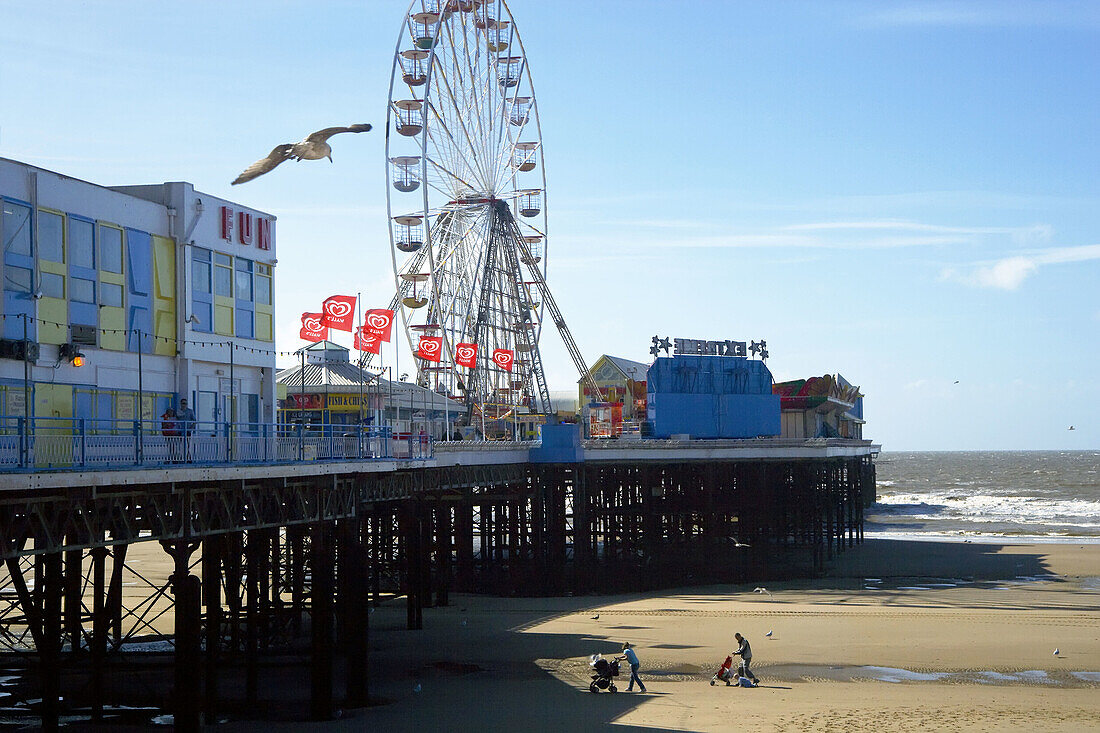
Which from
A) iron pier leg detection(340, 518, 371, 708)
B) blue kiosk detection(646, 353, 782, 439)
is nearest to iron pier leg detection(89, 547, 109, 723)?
iron pier leg detection(340, 518, 371, 708)

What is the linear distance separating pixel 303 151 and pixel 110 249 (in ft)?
15.6

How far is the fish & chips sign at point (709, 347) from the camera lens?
5541 centimetres

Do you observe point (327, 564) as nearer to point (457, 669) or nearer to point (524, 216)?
point (457, 669)

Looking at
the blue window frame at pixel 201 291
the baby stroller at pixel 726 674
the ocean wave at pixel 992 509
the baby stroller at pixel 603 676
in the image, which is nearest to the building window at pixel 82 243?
the blue window frame at pixel 201 291

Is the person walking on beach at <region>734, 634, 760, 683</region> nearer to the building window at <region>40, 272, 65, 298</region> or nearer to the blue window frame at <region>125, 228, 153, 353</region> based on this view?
the blue window frame at <region>125, 228, 153, 353</region>

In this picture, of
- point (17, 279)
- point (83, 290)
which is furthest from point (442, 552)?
point (17, 279)

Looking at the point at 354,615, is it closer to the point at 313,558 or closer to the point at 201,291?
the point at 313,558

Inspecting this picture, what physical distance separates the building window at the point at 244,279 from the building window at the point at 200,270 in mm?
1135

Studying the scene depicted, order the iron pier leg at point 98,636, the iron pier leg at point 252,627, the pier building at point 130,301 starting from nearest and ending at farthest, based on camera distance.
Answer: the pier building at point 130,301 < the iron pier leg at point 98,636 < the iron pier leg at point 252,627

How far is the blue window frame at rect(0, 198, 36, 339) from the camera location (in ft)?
66.3

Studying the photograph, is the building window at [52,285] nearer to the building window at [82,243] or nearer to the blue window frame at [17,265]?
the blue window frame at [17,265]

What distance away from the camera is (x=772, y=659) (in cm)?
2661

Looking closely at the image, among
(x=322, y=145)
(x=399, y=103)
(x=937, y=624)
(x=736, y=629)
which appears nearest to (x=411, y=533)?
(x=736, y=629)

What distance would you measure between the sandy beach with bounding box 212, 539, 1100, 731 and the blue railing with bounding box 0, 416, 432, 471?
461 centimetres
